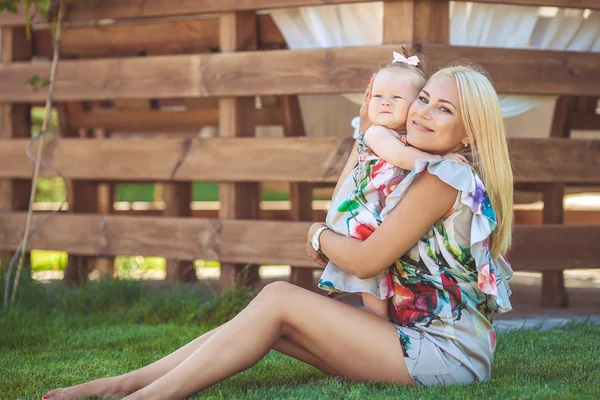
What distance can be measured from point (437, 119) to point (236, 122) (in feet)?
7.25

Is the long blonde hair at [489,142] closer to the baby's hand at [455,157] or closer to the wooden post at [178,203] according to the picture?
the baby's hand at [455,157]

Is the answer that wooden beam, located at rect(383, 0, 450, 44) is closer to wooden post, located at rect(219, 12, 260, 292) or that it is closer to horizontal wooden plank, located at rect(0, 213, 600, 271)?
wooden post, located at rect(219, 12, 260, 292)

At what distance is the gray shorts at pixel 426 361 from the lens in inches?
96.3

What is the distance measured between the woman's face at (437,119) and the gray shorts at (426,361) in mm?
544

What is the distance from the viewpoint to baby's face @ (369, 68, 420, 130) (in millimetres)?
2664

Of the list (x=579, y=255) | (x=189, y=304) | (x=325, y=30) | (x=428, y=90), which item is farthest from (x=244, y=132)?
(x=428, y=90)

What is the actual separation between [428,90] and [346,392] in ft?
2.95

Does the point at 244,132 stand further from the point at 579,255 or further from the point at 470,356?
the point at 470,356

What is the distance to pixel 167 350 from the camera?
350 centimetres

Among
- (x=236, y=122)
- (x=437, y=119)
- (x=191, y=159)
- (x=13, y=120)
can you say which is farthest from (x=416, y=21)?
(x=13, y=120)

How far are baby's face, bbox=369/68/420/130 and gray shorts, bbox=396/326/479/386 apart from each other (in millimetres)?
633

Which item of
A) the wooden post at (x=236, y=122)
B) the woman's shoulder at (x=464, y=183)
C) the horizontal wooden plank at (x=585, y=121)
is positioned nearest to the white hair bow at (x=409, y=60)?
the woman's shoulder at (x=464, y=183)

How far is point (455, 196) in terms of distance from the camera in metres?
2.45

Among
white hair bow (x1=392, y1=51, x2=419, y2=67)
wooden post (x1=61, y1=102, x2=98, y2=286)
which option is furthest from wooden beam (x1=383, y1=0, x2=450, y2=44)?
wooden post (x1=61, y1=102, x2=98, y2=286)
